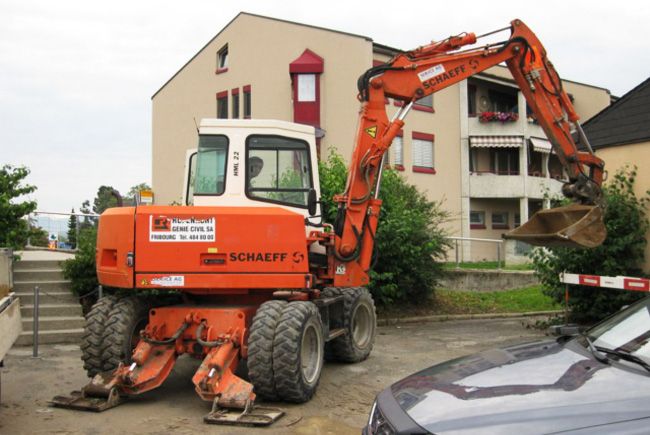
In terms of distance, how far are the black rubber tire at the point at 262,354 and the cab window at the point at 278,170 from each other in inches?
69.0

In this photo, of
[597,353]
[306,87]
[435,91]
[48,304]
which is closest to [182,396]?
[597,353]

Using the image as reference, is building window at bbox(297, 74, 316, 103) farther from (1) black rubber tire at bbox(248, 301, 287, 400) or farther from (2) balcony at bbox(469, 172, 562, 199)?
(1) black rubber tire at bbox(248, 301, 287, 400)

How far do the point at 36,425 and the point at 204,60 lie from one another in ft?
92.8

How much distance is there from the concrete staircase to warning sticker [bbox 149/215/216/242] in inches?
195

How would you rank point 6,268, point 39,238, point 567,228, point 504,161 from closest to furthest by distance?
point 567,228
point 6,268
point 39,238
point 504,161

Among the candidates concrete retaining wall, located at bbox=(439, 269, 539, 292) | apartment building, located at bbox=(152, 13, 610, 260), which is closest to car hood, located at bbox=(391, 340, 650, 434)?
concrete retaining wall, located at bbox=(439, 269, 539, 292)

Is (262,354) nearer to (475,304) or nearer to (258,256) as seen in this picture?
(258,256)

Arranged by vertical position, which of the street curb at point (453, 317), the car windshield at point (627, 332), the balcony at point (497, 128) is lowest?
the street curb at point (453, 317)

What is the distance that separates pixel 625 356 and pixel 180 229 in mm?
4719

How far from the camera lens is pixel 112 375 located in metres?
7.22

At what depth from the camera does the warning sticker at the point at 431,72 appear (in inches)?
373

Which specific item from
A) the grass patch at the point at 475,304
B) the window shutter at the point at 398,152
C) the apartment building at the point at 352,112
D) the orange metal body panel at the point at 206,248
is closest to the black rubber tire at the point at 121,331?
the orange metal body panel at the point at 206,248

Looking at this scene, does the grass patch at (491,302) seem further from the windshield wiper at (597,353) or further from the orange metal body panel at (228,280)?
the windshield wiper at (597,353)

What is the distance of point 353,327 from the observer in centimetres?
952
